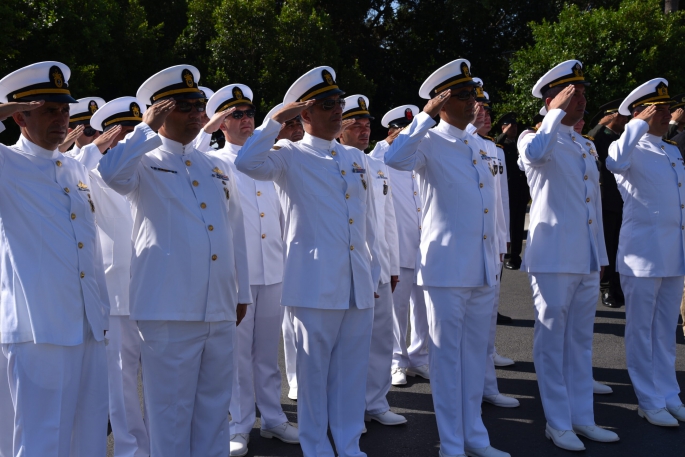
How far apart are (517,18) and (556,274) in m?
19.8

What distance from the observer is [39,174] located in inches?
151


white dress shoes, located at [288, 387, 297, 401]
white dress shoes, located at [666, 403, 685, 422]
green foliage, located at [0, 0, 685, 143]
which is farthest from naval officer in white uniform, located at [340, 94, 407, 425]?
green foliage, located at [0, 0, 685, 143]

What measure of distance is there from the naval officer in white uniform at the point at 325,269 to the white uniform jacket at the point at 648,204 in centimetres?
209

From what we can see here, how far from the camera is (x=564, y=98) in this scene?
5.21 m

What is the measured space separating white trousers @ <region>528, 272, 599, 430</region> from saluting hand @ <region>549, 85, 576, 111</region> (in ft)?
3.52

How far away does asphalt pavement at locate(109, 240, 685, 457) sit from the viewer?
521 cm

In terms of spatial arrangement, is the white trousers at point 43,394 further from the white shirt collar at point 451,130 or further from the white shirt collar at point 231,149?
the white shirt collar at point 451,130

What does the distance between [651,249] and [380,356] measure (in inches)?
80.9

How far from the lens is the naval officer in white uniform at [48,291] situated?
12.2ft

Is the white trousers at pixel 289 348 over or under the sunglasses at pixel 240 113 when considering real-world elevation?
under

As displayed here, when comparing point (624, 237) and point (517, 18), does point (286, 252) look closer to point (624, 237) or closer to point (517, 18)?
point (624, 237)

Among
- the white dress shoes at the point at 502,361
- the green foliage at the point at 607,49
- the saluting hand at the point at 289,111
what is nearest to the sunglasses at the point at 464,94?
the saluting hand at the point at 289,111

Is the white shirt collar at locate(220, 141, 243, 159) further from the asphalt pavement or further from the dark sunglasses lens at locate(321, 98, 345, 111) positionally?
the asphalt pavement

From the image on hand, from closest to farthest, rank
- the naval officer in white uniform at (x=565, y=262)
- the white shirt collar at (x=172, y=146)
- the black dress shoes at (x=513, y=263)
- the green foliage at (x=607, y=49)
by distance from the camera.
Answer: the white shirt collar at (x=172, y=146) → the naval officer in white uniform at (x=565, y=262) → the black dress shoes at (x=513, y=263) → the green foliage at (x=607, y=49)
